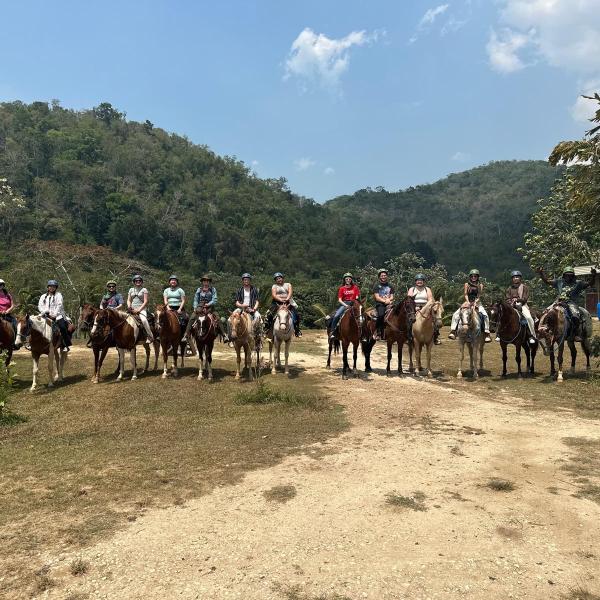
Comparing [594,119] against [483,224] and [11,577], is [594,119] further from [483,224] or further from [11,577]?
[483,224]

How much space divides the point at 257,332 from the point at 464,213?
375 ft

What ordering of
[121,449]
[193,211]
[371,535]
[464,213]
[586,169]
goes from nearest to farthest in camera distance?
[371,535] < [121,449] < [586,169] < [193,211] < [464,213]

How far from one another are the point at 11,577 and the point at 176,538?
1.32 metres

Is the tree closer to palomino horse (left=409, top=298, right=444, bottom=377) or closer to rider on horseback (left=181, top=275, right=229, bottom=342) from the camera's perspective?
palomino horse (left=409, top=298, right=444, bottom=377)

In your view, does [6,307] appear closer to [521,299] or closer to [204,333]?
[204,333]

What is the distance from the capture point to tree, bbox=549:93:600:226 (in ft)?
34.6

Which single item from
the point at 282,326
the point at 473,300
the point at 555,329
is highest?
the point at 473,300

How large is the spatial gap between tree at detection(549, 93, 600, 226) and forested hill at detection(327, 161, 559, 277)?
65.1 meters

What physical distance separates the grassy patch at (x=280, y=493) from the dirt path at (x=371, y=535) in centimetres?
6

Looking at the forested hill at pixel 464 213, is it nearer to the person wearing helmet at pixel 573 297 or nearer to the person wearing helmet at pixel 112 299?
the person wearing helmet at pixel 573 297

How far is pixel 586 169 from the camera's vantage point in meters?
10.8

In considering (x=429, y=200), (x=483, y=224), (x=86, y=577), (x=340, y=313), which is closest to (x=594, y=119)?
(x=340, y=313)

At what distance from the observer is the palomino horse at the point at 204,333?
11695 mm

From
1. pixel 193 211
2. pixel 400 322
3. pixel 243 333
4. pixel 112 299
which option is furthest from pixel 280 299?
pixel 193 211
